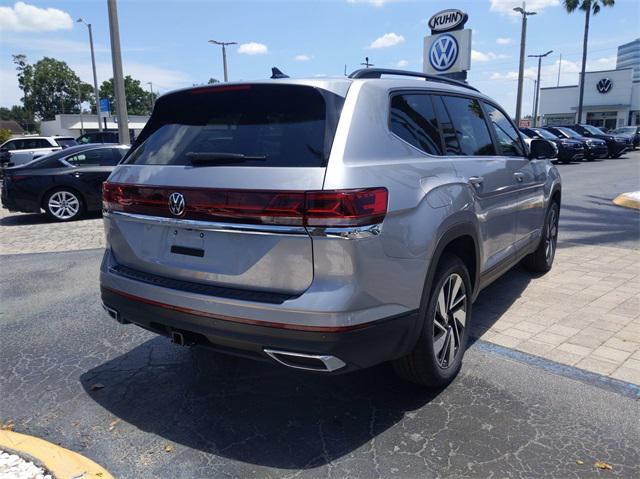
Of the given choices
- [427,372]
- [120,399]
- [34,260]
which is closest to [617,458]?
[427,372]

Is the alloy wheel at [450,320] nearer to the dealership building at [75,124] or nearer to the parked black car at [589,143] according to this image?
the parked black car at [589,143]

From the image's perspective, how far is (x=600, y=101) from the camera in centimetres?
5366

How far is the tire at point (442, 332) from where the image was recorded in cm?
304

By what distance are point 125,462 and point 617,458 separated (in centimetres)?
247

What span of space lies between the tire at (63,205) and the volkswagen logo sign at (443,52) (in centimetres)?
→ 889

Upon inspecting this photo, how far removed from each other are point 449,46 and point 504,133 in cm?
→ 928

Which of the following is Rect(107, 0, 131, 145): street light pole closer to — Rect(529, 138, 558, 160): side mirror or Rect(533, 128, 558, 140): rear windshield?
Rect(529, 138, 558, 160): side mirror

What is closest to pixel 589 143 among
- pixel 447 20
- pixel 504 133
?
pixel 447 20

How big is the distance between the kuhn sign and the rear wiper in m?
11.9

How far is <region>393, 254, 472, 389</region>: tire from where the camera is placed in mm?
3037

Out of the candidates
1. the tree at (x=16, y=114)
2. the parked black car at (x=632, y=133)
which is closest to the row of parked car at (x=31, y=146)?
the parked black car at (x=632, y=133)

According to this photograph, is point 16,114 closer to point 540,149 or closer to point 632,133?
point 632,133

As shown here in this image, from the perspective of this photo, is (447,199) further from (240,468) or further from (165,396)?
(165,396)

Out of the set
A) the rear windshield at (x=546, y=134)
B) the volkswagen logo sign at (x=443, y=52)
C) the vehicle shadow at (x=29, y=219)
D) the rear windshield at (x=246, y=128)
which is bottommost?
the vehicle shadow at (x=29, y=219)
